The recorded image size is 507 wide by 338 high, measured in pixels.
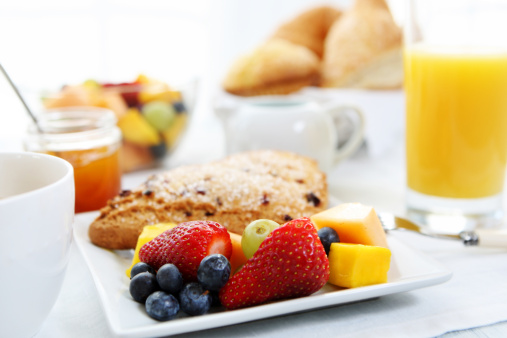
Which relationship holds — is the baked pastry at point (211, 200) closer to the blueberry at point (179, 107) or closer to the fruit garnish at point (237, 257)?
the fruit garnish at point (237, 257)

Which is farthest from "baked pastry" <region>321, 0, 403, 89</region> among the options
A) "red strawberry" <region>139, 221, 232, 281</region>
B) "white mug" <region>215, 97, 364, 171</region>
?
"red strawberry" <region>139, 221, 232, 281</region>

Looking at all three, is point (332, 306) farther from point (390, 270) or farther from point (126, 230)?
point (126, 230)

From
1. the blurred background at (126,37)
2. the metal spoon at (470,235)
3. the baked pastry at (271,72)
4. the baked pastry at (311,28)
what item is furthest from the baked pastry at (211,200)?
the blurred background at (126,37)

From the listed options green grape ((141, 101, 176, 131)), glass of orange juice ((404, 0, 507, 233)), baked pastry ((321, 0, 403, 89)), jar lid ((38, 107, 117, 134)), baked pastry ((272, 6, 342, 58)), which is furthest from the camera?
baked pastry ((272, 6, 342, 58))

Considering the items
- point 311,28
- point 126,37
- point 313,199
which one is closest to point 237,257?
point 313,199

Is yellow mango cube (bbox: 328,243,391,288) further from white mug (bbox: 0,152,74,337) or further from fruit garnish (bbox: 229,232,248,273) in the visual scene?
white mug (bbox: 0,152,74,337)

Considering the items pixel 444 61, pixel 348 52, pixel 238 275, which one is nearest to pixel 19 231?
pixel 238 275

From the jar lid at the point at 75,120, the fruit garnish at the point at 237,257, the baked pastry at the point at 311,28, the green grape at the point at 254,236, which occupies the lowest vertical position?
the fruit garnish at the point at 237,257
